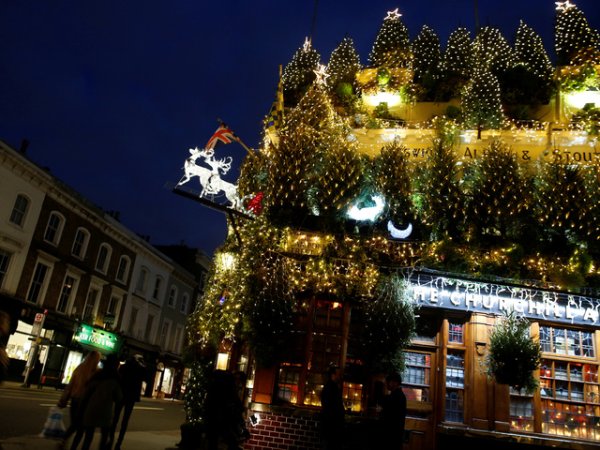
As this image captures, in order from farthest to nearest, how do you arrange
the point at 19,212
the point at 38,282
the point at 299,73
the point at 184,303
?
the point at 184,303, the point at 38,282, the point at 19,212, the point at 299,73

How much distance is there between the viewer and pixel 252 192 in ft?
43.2

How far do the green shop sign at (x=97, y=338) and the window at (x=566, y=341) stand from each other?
25.7m

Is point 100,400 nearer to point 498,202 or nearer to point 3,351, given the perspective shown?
point 3,351

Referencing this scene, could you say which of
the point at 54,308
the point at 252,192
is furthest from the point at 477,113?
the point at 54,308

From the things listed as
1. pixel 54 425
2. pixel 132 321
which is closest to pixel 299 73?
pixel 54 425

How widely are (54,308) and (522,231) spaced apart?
82.2 feet

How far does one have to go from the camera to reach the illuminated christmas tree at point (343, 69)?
45.7 feet

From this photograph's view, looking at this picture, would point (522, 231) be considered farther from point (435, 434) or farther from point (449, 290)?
point (435, 434)

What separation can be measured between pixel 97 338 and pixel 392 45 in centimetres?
2524

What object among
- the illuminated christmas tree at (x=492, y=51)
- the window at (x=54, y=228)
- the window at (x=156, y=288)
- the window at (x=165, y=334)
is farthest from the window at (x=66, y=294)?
the illuminated christmas tree at (x=492, y=51)

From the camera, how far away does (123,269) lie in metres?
33.7

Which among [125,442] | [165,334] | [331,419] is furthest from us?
[165,334]

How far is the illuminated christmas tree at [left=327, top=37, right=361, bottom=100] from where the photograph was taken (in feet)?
45.7

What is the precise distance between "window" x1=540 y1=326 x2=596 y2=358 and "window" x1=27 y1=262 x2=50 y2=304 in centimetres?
2423
